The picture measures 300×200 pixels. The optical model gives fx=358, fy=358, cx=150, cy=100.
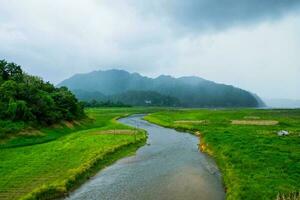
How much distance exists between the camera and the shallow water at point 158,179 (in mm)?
32688

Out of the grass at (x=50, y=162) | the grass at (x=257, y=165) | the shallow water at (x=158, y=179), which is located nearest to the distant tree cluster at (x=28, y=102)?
the grass at (x=50, y=162)

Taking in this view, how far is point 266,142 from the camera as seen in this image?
A: 183 feet

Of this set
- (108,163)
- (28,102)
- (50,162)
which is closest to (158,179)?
(108,163)

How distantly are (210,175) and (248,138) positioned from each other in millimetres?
22530

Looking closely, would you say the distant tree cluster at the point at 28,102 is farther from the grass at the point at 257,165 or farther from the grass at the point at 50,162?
the grass at the point at 257,165

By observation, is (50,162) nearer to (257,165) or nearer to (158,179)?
(158,179)

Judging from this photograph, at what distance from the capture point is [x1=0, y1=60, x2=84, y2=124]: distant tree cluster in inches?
2835

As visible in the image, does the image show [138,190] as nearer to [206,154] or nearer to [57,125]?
[206,154]

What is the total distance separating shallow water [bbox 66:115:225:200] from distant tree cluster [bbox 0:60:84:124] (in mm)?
29728

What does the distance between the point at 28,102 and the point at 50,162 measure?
3887 centimetres

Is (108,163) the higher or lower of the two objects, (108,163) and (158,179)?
the higher

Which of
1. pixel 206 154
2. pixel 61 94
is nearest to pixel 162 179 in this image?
pixel 206 154

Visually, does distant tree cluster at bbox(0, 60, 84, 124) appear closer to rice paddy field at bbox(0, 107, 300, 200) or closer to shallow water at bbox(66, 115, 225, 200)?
rice paddy field at bbox(0, 107, 300, 200)

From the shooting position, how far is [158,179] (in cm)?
3806
